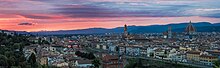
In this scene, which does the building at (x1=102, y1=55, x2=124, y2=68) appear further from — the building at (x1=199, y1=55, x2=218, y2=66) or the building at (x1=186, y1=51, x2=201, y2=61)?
the building at (x1=186, y1=51, x2=201, y2=61)

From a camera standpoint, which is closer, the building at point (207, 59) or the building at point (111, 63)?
the building at point (111, 63)

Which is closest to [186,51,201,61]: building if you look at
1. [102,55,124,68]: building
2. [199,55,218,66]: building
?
[199,55,218,66]: building

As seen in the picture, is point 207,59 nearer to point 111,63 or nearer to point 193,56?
point 193,56

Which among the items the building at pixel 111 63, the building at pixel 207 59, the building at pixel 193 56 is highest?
the building at pixel 111 63

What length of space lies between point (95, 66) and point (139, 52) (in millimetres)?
15740

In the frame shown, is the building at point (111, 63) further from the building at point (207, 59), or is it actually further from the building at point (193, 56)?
the building at point (193, 56)

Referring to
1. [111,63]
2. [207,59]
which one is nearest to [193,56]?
[207,59]

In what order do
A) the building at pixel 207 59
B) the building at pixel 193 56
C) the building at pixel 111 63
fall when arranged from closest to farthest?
the building at pixel 111 63 → the building at pixel 207 59 → the building at pixel 193 56

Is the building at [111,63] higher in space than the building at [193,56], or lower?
higher

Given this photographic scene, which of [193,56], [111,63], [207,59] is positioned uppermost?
[111,63]

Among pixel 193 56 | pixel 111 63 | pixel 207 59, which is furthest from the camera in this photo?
pixel 193 56

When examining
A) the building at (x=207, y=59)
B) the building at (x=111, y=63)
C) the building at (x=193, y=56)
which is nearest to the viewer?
the building at (x=111, y=63)

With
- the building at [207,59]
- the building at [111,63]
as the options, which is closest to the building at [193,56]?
the building at [207,59]

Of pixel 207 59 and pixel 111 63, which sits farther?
pixel 207 59
